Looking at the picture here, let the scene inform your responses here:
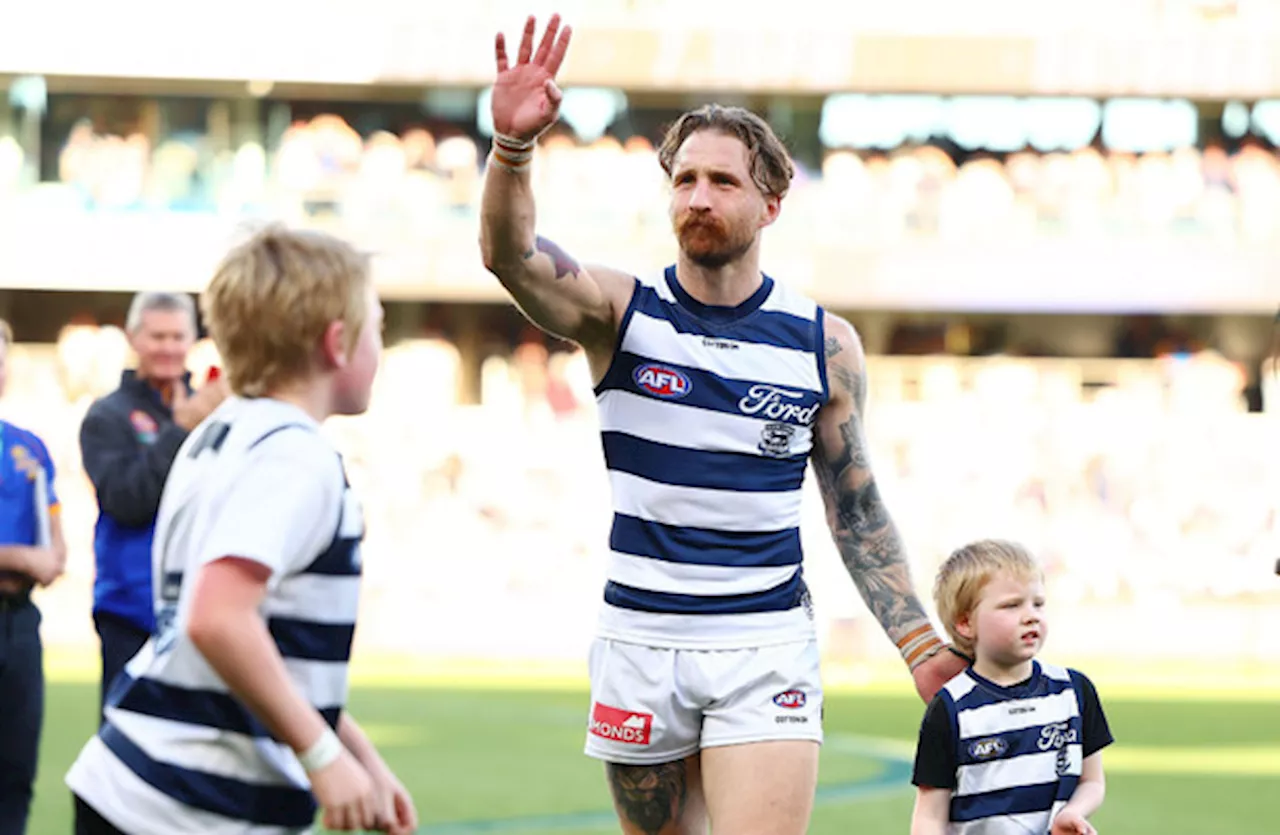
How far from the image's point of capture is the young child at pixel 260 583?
3.27 meters

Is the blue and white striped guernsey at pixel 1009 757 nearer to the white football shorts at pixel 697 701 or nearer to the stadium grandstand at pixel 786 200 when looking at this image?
the white football shorts at pixel 697 701

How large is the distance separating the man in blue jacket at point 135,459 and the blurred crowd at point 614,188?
23286mm

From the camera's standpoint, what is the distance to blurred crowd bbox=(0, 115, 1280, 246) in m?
30.5

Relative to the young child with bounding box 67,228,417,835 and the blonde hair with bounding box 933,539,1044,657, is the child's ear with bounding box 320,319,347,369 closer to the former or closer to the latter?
the young child with bounding box 67,228,417,835

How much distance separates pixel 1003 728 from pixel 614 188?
26263 mm

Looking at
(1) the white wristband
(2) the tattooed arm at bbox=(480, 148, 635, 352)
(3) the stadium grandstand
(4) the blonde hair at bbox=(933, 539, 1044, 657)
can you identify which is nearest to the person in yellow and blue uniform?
(2) the tattooed arm at bbox=(480, 148, 635, 352)

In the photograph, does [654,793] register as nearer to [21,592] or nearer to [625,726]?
[625,726]

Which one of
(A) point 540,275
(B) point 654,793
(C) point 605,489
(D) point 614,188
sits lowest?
(B) point 654,793

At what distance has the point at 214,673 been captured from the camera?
334 centimetres

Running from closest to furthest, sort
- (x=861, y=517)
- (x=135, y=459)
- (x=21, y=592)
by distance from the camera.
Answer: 1. (x=861, y=517)
2. (x=21, y=592)
3. (x=135, y=459)

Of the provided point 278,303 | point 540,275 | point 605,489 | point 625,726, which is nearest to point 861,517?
point 625,726

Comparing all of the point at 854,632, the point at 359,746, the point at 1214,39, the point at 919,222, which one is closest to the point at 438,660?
the point at 854,632

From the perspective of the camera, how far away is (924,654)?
5.02m

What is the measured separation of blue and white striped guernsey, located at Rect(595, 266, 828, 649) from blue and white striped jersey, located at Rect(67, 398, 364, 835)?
1.47 m
